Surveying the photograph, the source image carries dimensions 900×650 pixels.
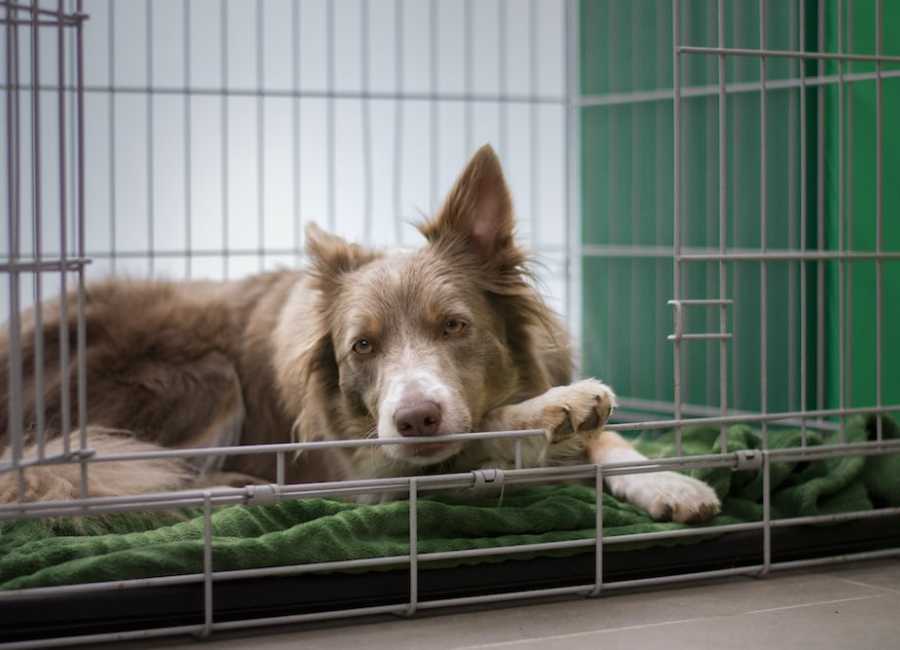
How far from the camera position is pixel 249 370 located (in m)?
3.43

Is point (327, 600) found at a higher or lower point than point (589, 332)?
lower

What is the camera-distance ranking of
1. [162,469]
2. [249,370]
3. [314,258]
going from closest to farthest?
[162,469], [314,258], [249,370]

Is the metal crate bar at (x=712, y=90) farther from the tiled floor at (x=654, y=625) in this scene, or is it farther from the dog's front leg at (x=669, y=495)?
the tiled floor at (x=654, y=625)

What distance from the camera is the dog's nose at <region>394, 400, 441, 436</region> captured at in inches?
93.4

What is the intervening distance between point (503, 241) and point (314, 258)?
1.56 ft

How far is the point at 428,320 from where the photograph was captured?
2.70 metres

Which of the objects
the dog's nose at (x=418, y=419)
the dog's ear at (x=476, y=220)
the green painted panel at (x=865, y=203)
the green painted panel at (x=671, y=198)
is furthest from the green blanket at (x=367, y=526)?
the green painted panel at (x=671, y=198)

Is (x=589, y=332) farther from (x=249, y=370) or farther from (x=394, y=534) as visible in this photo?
(x=394, y=534)

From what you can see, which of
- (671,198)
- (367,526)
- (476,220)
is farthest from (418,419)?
(671,198)

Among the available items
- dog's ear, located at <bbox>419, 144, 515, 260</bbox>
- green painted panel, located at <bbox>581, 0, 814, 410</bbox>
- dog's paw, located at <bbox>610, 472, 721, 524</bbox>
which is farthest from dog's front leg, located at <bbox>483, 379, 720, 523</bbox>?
green painted panel, located at <bbox>581, 0, 814, 410</bbox>

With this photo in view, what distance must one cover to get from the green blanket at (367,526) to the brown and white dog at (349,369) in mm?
97

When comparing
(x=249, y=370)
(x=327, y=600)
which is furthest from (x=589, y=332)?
(x=327, y=600)

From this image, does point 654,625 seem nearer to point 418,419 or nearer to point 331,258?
point 418,419

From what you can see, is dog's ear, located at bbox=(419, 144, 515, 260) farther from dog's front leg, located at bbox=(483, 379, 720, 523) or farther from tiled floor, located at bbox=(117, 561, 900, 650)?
tiled floor, located at bbox=(117, 561, 900, 650)
